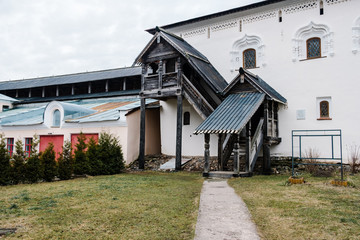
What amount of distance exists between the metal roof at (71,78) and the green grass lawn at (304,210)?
15.7m

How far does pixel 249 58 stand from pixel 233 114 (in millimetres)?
5414

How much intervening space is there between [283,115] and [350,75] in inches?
129

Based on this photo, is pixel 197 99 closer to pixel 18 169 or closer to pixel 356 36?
pixel 356 36

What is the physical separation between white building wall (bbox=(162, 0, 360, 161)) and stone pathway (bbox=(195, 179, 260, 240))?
315 inches

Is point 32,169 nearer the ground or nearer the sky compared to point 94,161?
nearer the ground

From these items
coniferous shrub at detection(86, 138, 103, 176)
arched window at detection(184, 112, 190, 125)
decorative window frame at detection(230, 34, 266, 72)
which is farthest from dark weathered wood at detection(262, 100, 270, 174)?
coniferous shrub at detection(86, 138, 103, 176)

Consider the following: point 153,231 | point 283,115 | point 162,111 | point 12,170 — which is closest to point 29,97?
point 162,111

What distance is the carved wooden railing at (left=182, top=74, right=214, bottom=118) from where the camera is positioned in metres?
13.8

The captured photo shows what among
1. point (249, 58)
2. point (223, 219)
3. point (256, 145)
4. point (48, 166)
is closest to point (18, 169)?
point (48, 166)

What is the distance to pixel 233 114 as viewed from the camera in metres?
11.9

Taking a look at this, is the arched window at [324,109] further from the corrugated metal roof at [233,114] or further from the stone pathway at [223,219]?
the stone pathway at [223,219]

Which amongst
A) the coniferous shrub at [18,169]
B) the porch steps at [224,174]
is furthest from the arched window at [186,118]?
the coniferous shrub at [18,169]

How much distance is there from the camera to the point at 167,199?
7.24m

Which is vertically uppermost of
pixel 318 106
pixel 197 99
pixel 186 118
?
pixel 197 99
